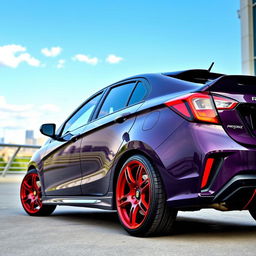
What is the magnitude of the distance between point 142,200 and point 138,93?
102 centimetres

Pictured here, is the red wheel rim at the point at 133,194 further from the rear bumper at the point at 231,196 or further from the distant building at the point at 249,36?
the distant building at the point at 249,36

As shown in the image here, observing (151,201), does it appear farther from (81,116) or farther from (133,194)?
(81,116)

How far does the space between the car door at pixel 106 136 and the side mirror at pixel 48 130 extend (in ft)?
3.27

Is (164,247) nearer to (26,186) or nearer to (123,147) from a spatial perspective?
(123,147)

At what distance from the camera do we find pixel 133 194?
415 cm

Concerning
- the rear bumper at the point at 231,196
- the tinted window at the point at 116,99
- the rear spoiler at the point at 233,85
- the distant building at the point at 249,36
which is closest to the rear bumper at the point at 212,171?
the rear bumper at the point at 231,196

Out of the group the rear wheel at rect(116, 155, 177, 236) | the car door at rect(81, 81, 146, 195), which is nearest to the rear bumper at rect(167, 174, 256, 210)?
the rear wheel at rect(116, 155, 177, 236)

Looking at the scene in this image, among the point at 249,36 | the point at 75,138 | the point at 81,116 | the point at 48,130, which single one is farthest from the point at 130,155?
the point at 249,36

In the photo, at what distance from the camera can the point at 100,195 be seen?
4555mm

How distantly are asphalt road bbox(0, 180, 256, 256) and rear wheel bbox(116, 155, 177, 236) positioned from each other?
0.34ft

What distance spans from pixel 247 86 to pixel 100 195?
1.67m

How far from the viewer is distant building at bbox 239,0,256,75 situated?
17.4 m

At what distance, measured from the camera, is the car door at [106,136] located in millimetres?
4367

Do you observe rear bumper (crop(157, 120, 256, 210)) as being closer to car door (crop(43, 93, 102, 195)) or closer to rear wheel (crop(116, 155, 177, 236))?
rear wheel (crop(116, 155, 177, 236))
